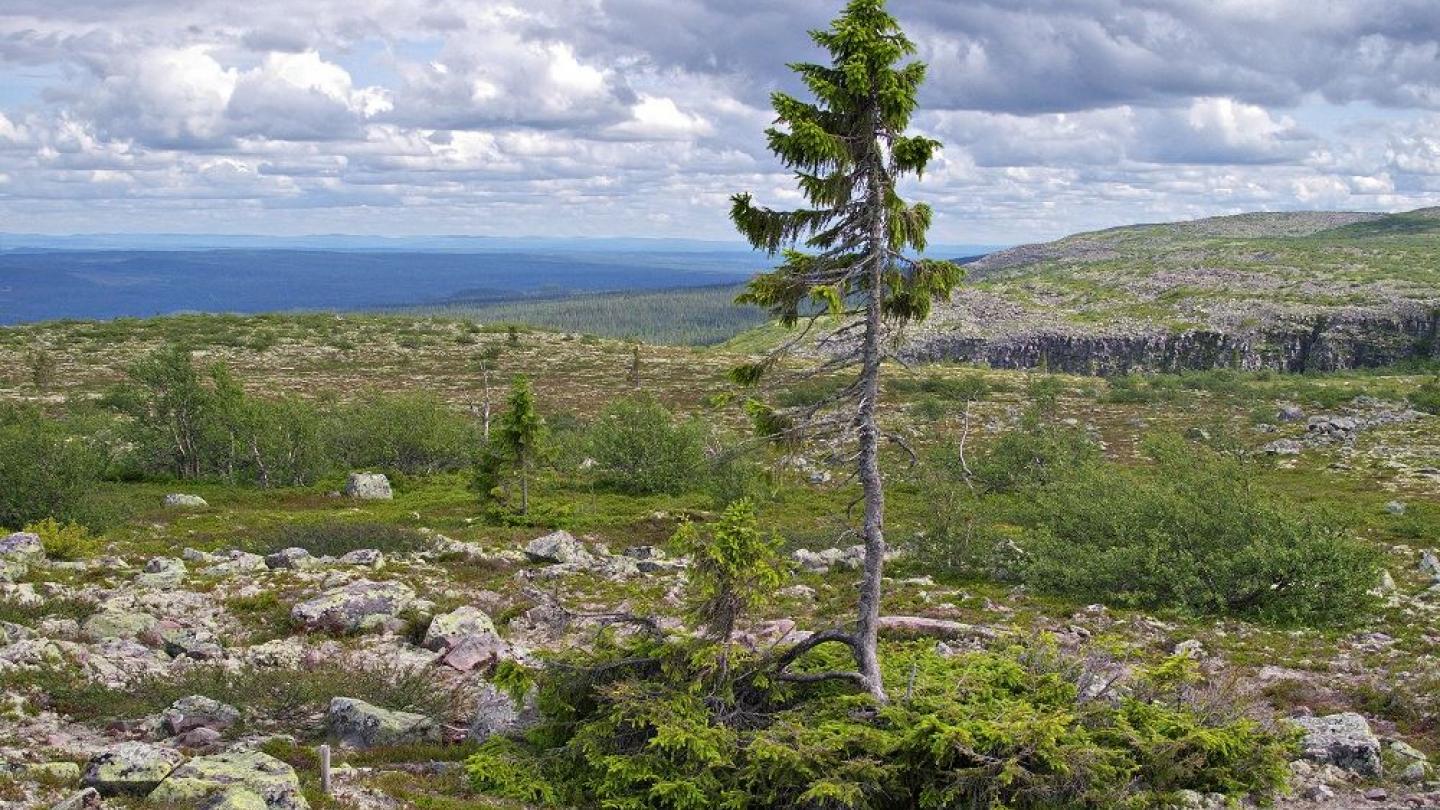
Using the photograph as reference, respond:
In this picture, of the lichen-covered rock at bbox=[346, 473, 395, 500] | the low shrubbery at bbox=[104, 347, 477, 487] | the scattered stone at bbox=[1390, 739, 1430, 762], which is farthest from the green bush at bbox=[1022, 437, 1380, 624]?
the low shrubbery at bbox=[104, 347, 477, 487]

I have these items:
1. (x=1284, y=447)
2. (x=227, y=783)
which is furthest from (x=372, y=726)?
(x=1284, y=447)

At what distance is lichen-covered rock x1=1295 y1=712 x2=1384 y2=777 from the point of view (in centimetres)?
1266

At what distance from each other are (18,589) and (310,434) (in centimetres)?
2449

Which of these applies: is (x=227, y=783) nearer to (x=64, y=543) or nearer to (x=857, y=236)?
(x=857, y=236)

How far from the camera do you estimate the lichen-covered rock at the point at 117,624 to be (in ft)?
57.1

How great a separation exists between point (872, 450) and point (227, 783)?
8304mm

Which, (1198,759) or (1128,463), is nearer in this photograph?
(1198,759)

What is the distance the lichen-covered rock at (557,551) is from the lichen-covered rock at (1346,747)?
1811 cm

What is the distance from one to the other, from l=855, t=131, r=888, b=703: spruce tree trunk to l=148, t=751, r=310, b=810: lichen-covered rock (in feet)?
22.2

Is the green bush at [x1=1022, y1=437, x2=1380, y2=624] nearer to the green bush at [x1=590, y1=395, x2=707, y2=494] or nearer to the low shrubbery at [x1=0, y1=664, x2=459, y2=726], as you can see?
the low shrubbery at [x1=0, y1=664, x2=459, y2=726]

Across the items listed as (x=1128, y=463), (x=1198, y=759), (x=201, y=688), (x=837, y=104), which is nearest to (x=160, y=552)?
(x=201, y=688)

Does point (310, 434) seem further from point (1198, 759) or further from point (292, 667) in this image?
point (1198, 759)

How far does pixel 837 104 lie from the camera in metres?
11.8

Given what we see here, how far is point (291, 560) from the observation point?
25359 mm
